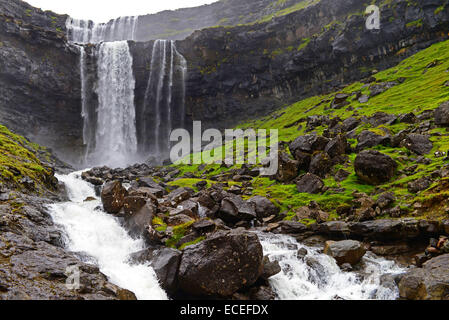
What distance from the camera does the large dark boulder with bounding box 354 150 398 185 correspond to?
65.2 feet

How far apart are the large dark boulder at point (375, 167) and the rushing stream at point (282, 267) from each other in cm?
761

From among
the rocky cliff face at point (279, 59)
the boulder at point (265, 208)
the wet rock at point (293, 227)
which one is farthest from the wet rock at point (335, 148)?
the rocky cliff face at point (279, 59)

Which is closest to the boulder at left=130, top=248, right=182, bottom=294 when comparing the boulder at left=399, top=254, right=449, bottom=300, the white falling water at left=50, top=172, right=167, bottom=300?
the white falling water at left=50, top=172, right=167, bottom=300

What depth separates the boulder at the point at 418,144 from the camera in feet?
71.1

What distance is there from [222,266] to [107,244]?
886 cm

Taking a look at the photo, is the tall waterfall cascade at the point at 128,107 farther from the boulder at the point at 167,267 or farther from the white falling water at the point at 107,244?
the boulder at the point at 167,267

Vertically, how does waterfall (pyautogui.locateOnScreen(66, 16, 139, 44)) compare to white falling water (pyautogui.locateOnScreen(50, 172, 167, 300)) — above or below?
above

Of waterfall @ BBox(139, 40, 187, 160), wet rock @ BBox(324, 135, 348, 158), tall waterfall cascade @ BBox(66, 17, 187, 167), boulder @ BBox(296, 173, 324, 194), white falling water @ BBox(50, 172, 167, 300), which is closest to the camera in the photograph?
white falling water @ BBox(50, 172, 167, 300)

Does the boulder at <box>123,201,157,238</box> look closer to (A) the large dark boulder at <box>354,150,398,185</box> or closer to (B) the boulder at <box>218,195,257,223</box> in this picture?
(B) the boulder at <box>218,195,257,223</box>

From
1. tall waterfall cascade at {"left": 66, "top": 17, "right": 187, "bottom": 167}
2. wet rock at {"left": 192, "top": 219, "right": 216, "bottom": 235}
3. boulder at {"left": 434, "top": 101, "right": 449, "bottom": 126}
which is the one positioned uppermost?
tall waterfall cascade at {"left": 66, "top": 17, "right": 187, "bottom": 167}

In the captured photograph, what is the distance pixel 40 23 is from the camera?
75125 mm

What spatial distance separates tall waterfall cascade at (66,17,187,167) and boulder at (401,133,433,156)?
50.8 metres
